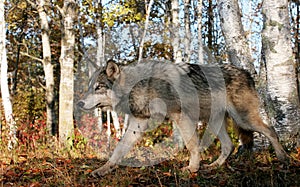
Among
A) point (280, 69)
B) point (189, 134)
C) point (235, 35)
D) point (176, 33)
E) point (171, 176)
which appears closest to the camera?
point (171, 176)

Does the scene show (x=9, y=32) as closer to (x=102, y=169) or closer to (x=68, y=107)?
(x=68, y=107)

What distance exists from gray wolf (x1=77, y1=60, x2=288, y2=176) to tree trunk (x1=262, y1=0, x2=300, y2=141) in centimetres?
52

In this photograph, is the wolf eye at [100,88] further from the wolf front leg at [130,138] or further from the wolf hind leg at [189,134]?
the wolf hind leg at [189,134]

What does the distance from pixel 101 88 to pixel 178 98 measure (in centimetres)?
104

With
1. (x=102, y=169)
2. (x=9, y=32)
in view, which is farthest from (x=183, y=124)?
(x=9, y=32)

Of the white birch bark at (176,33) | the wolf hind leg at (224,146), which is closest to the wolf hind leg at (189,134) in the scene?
the wolf hind leg at (224,146)

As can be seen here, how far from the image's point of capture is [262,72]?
5621mm

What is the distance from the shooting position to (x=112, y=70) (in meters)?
4.40

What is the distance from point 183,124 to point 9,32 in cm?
1950

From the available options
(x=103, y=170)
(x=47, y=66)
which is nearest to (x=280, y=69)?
(x=103, y=170)

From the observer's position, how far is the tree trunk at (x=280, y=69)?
16.2 feet

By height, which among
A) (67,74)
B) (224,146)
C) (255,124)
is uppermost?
(67,74)

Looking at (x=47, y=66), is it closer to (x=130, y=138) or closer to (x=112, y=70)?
(x=112, y=70)

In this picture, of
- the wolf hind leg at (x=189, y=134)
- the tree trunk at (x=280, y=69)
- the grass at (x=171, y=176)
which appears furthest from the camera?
the tree trunk at (x=280, y=69)
